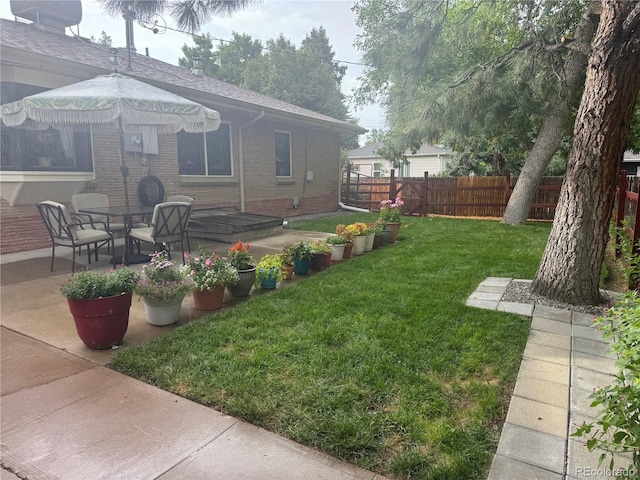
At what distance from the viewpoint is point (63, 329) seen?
3227 mm

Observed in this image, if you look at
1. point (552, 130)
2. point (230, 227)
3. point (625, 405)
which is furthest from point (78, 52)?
point (552, 130)

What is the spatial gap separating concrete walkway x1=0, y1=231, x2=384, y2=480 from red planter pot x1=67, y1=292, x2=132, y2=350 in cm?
9

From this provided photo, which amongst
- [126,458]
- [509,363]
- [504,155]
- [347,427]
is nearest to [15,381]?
[126,458]

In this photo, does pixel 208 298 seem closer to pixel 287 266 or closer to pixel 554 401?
pixel 287 266

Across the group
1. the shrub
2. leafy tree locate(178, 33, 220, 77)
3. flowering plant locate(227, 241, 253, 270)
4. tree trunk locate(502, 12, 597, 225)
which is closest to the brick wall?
flowering plant locate(227, 241, 253, 270)

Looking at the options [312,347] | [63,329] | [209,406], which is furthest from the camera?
[63,329]

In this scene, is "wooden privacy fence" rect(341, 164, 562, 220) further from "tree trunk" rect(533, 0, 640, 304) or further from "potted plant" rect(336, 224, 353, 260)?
"tree trunk" rect(533, 0, 640, 304)

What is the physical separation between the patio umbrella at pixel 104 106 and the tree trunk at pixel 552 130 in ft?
24.2

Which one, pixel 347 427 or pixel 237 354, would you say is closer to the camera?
pixel 347 427

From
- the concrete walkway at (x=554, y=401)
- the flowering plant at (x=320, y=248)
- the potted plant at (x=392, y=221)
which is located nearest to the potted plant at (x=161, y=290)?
the flowering plant at (x=320, y=248)

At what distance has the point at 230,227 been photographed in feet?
23.6

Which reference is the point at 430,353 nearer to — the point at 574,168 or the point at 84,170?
the point at 574,168

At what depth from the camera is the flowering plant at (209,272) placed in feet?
11.6

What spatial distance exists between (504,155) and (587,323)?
11.9 metres
